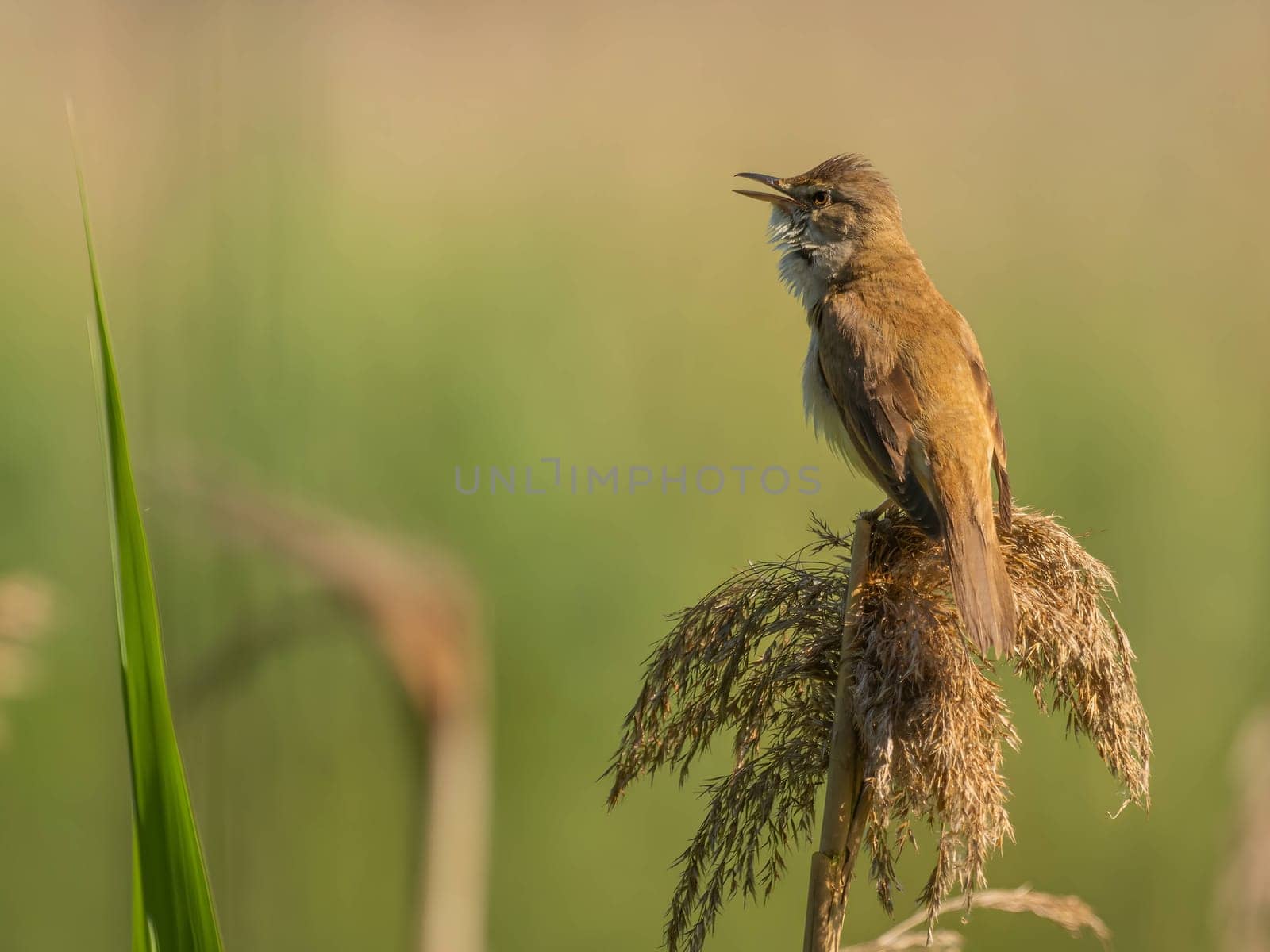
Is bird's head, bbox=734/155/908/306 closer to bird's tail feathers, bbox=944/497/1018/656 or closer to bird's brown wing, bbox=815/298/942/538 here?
bird's brown wing, bbox=815/298/942/538

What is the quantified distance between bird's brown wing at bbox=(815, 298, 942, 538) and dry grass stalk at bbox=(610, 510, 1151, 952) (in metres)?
0.15

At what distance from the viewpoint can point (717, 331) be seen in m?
1.82

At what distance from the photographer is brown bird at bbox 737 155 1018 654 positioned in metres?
1.17

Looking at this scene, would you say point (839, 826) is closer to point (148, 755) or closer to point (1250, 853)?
point (148, 755)

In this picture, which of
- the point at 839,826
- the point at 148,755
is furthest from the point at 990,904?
the point at 148,755

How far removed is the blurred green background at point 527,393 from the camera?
5.82 ft

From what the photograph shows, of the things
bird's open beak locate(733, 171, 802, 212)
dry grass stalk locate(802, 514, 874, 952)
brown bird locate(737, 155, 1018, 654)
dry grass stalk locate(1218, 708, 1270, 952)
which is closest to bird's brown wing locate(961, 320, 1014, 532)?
brown bird locate(737, 155, 1018, 654)

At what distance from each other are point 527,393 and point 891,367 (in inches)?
28.9

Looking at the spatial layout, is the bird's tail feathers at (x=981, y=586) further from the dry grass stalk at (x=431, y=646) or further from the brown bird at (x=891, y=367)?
the dry grass stalk at (x=431, y=646)

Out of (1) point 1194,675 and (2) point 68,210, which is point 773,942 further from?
(2) point 68,210

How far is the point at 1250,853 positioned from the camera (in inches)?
71.0

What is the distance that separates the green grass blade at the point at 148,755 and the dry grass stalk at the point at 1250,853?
5.83 ft

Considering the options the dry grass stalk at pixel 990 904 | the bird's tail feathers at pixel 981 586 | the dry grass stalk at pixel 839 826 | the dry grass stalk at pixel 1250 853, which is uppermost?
the bird's tail feathers at pixel 981 586

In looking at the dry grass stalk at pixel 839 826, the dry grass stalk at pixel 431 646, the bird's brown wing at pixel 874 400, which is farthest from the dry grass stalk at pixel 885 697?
the dry grass stalk at pixel 431 646
